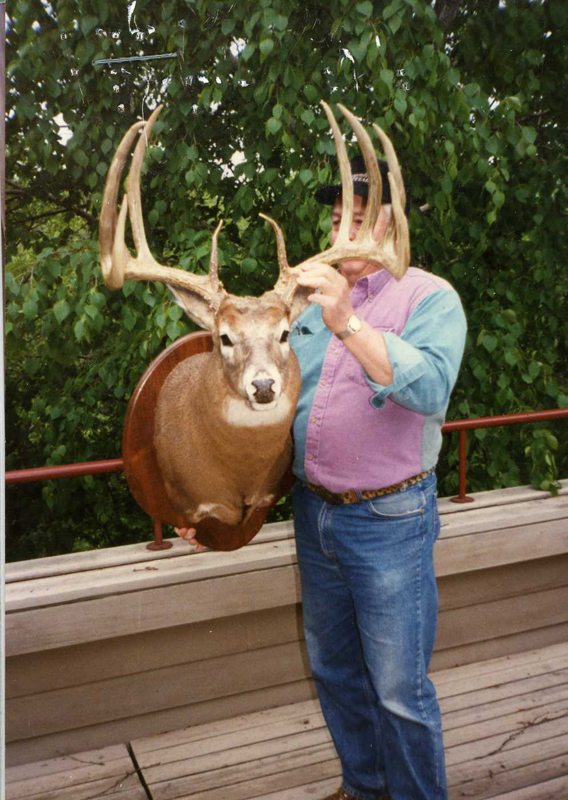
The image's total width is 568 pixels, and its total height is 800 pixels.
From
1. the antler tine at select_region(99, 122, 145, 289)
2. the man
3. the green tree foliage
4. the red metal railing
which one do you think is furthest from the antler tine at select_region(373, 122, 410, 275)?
the red metal railing

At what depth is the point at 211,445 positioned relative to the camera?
1.29 metres

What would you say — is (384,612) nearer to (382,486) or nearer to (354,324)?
(382,486)

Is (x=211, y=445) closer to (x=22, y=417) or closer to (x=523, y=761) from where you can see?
(x=22, y=417)

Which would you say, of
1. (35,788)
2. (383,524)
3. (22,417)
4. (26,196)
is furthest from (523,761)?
(26,196)

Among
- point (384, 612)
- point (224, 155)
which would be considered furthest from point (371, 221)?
point (224, 155)

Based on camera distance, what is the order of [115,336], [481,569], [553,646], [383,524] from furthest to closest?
[553,646]
[481,569]
[115,336]
[383,524]

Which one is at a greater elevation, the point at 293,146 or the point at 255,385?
the point at 293,146

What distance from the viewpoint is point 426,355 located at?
1396 mm

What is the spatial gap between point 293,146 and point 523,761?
5.72 feet

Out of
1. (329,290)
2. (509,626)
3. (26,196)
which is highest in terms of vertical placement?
(26,196)

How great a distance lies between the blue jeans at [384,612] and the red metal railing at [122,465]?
0.51m

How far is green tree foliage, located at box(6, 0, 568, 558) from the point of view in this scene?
1.97m

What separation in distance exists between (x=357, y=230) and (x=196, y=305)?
0.37 metres

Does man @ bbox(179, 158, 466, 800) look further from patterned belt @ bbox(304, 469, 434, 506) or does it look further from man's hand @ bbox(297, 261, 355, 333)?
man's hand @ bbox(297, 261, 355, 333)
